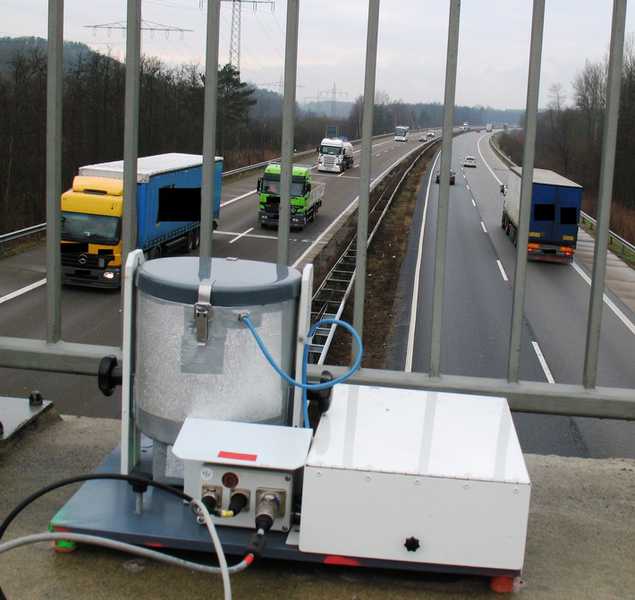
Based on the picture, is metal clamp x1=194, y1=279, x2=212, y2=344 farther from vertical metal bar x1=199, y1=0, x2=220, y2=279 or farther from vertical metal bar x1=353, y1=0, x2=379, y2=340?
vertical metal bar x1=353, y1=0, x2=379, y2=340

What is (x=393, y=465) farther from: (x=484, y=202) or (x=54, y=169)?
(x=484, y=202)

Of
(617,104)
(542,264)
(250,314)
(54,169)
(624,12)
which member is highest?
(624,12)

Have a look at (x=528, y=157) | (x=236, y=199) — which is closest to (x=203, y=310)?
(x=528, y=157)

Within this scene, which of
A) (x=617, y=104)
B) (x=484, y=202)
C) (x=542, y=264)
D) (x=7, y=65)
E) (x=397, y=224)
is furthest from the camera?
(x=484, y=202)

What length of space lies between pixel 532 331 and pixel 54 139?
3215cm

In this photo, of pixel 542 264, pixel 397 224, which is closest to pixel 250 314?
pixel 542 264

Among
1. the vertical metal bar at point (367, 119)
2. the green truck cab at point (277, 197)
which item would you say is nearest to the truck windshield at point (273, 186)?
the green truck cab at point (277, 197)

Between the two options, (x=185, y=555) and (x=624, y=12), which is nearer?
(x=185, y=555)

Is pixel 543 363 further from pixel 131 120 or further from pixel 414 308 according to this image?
pixel 131 120

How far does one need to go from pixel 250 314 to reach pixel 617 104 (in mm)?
1802

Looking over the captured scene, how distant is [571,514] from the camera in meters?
4.21

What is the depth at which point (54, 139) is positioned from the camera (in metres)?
4.38

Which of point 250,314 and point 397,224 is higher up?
point 250,314

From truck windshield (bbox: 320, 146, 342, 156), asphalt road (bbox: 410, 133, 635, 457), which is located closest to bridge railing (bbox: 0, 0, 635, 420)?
asphalt road (bbox: 410, 133, 635, 457)
